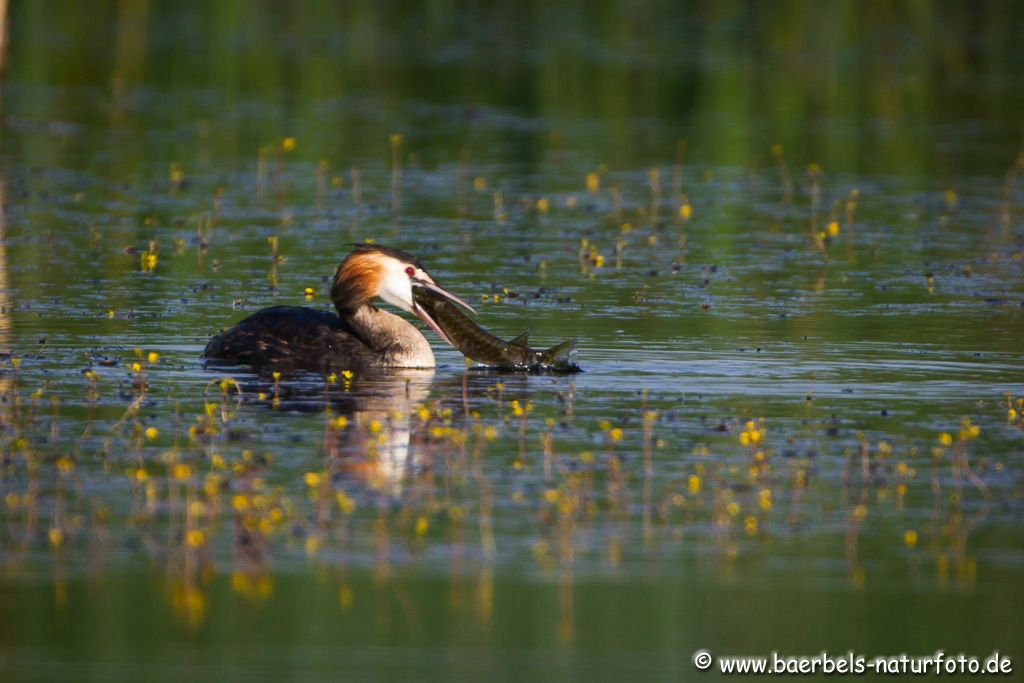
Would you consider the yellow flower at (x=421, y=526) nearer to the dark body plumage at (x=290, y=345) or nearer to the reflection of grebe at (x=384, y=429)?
the reflection of grebe at (x=384, y=429)

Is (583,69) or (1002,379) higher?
(583,69)

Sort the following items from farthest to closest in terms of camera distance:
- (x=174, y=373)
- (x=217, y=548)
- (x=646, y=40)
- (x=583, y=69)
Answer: (x=646, y=40), (x=583, y=69), (x=174, y=373), (x=217, y=548)

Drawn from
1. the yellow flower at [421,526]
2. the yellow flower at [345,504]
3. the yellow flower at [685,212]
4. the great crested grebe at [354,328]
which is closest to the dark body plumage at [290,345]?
the great crested grebe at [354,328]

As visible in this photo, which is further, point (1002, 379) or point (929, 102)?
point (929, 102)

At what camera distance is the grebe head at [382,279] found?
14805 millimetres

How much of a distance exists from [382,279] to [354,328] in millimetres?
423

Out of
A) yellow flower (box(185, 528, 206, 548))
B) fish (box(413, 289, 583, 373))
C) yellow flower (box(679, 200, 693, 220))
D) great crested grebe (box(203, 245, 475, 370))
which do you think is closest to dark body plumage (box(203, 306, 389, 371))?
great crested grebe (box(203, 245, 475, 370))

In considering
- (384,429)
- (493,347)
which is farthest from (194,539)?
(493,347)

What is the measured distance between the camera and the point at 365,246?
14.9 metres

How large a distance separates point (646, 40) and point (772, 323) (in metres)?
25.2

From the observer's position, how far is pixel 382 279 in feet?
48.6

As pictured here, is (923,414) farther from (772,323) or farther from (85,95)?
(85,95)

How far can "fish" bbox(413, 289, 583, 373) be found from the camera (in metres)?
14.4

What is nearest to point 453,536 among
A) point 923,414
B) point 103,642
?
point 103,642
